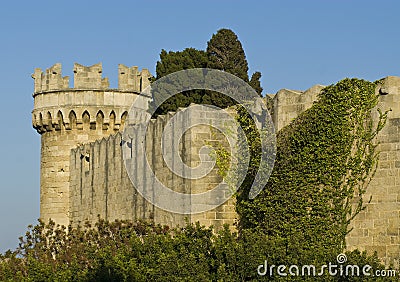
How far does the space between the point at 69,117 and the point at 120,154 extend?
19.5ft

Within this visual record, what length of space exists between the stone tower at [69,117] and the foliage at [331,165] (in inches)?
499

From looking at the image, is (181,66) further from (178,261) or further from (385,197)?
(178,261)

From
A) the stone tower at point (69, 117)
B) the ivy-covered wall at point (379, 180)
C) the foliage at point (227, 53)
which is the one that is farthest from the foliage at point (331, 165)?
the stone tower at point (69, 117)

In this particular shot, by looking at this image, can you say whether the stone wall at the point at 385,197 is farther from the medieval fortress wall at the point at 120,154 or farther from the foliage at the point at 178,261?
the foliage at the point at 178,261

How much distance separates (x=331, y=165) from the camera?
792 inches

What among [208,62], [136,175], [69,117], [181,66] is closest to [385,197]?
[136,175]

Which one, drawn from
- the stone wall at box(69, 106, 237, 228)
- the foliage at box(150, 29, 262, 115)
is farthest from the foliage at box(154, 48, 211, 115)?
the stone wall at box(69, 106, 237, 228)

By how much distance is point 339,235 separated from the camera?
20.0 meters

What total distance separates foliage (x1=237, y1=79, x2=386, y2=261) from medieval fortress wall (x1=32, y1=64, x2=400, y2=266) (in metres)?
0.28

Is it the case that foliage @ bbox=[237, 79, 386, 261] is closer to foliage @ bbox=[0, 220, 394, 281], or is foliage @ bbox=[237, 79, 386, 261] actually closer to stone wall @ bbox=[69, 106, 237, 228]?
foliage @ bbox=[0, 220, 394, 281]

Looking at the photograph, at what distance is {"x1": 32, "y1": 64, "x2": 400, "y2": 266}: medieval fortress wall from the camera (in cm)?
1991

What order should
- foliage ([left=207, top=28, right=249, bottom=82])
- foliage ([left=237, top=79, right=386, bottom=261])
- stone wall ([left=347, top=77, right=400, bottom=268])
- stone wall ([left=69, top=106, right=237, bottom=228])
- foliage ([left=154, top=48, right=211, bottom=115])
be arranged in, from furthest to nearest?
foliage ([left=207, top=28, right=249, bottom=82]) → foliage ([left=154, top=48, right=211, bottom=115]) → stone wall ([left=69, top=106, right=237, bottom=228]) → foliage ([left=237, top=79, right=386, bottom=261]) → stone wall ([left=347, top=77, right=400, bottom=268])

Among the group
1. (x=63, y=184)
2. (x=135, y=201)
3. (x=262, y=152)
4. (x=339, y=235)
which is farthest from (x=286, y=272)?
(x=63, y=184)

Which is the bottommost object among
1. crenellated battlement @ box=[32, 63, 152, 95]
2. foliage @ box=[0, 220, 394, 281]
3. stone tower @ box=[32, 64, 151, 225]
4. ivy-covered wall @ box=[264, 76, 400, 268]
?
foliage @ box=[0, 220, 394, 281]
